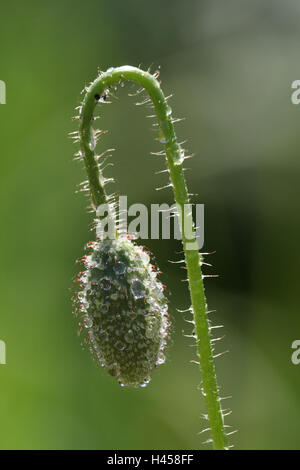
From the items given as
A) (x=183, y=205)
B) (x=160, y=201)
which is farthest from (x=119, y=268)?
(x=160, y=201)

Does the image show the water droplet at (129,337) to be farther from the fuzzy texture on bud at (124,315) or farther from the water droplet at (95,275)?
Result: the water droplet at (95,275)

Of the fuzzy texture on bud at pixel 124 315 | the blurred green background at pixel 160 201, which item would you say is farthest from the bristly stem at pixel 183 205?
the blurred green background at pixel 160 201

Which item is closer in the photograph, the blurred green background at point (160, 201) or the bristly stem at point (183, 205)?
the bristly stem at point (183, 205)

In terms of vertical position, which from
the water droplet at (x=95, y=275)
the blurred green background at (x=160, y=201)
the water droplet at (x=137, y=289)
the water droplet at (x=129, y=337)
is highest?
the blurred green background at (x=160, y=201)

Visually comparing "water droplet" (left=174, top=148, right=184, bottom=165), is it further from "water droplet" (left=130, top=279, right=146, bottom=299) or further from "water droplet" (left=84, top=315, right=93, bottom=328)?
"water droplet" (left=84, top=315, right=93, bottom=328)

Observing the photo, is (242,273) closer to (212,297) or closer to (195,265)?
(212,297)

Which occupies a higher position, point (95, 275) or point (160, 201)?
point (160, 201)

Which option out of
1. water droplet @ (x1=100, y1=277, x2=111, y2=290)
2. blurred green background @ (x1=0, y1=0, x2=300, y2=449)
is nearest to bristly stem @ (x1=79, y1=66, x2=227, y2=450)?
water droplet @ (x1=100, y1=277, x2=111, y2=290)

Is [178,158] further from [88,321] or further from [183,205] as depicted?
[88,321]
